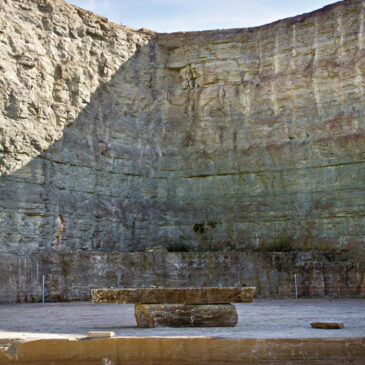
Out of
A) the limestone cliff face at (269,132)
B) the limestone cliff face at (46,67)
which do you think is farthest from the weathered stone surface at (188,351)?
the limestone cliff face at (269,132)

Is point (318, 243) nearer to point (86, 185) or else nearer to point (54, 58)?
point (86, 185)

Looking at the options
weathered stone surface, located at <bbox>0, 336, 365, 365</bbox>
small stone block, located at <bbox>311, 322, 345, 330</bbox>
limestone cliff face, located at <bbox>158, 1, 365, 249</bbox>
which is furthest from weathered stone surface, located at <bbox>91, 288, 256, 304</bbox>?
limestone cliff face, located at <bbox>158, 1, 365, 249</bbox>

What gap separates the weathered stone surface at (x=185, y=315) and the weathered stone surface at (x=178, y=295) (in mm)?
93

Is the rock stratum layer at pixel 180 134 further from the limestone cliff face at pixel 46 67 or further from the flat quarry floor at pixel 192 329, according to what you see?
the flat quarry floor at pixel 192 329

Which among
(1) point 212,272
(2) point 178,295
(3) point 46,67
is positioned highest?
(3) point 46,67

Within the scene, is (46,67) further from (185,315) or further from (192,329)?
Answer: (192,329)

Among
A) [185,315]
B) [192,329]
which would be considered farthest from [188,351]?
[185,315]

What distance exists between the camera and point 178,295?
7.44 meters

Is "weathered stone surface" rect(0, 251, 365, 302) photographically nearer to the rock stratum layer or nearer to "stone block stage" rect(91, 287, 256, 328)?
the rock stratum layer

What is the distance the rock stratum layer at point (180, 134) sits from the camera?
1897 centimetres

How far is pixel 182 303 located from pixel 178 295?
128mm

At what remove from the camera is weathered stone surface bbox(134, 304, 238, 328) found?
7.38 meters

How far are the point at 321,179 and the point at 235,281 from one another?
5.35 metres

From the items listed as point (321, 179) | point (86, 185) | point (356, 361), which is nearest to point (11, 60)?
point (86, 185)
